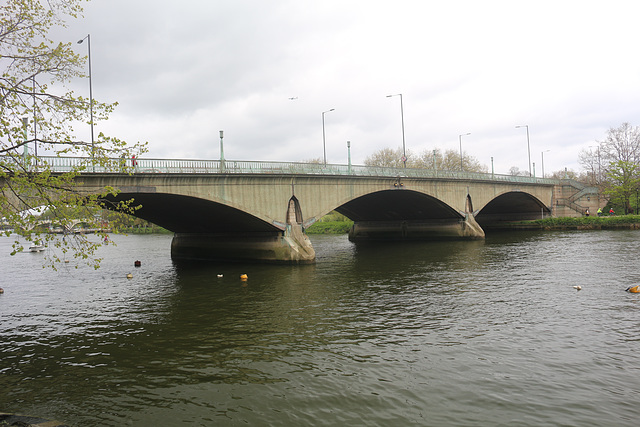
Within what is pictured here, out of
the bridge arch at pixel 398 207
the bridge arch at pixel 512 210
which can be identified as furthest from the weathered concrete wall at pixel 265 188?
the bridge arch at pixel 512 210

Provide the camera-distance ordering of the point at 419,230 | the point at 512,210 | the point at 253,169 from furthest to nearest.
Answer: the point at 512,210 → the point at 419,230 → the point at 253,169

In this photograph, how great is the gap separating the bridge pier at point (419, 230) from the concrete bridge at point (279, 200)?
0.12 metres

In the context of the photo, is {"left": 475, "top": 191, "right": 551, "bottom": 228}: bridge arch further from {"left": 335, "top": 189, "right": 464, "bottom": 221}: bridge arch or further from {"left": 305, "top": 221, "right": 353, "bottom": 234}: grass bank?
{"left": 305, "top": 221, "right": 353, "bottom": 234}: grass bank

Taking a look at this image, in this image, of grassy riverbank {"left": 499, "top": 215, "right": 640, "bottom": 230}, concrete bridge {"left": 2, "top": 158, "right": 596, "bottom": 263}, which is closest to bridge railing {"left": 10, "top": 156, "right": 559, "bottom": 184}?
concrete bridge {"left": 2, "top": 158, "right": 596, "bottom": 263}

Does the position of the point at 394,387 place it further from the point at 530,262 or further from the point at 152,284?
the point at 530,262

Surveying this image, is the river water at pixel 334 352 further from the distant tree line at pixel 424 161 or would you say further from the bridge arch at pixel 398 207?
the distant tree line at pixel 424 161

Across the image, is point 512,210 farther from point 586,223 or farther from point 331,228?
point 331,228

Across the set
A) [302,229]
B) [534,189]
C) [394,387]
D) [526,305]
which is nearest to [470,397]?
[394,387]

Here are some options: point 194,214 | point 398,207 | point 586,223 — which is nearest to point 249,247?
point 194,214

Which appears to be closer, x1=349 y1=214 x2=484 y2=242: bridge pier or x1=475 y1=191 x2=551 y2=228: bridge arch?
x1=349 y1=214 x2=484 y2=242: bridge pier

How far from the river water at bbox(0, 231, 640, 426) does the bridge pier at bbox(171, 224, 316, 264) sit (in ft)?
27.2

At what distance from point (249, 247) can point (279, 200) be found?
16.0 ft

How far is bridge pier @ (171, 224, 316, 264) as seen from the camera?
32281mm

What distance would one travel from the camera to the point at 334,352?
39.5 ft
